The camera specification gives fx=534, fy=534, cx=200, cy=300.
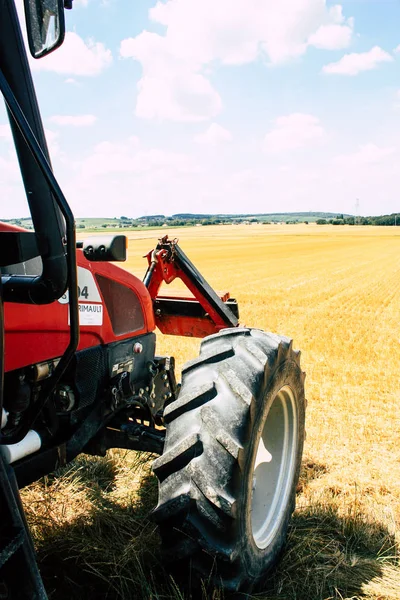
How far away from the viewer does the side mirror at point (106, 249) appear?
213 centimetres

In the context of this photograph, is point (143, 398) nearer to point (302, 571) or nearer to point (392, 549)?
point (302, 571)

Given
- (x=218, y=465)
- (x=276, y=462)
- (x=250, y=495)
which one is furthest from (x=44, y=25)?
(x=276, y=462)

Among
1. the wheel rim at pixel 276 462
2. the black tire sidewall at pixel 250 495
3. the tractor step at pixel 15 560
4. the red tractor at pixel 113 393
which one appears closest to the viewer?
the tractor step at pixel 15 560

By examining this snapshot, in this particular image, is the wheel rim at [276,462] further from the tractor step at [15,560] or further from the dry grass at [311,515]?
the tractor step at [15,560]

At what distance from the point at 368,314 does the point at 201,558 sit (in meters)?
10.8

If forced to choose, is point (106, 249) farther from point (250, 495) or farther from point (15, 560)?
point (250, 495)

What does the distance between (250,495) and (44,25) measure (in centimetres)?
201

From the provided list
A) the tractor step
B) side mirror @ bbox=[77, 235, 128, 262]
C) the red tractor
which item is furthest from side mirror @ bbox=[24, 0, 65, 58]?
the tractor step

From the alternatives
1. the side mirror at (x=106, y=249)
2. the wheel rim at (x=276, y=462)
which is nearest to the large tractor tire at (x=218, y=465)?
the wheel rim at (x=276, y=462)

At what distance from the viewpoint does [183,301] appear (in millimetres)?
4527

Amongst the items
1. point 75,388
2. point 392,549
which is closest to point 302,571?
point 392,549

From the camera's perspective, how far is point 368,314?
483 inches

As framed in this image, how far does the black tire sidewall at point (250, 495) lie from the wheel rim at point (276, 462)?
0.15ft

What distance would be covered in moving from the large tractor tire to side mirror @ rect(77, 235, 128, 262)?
70cm
